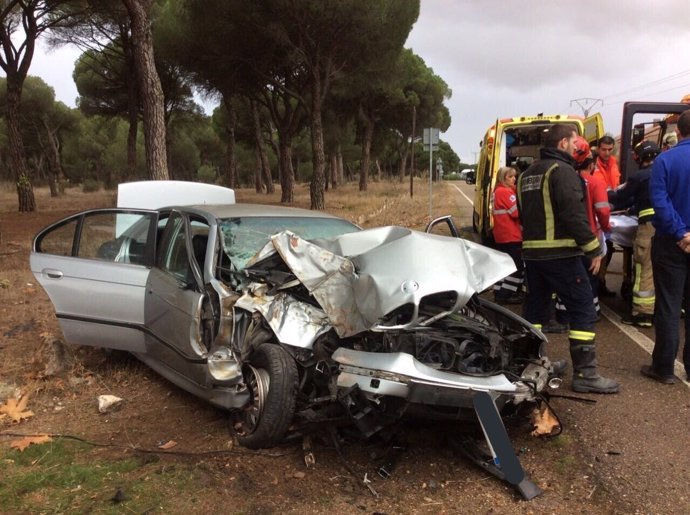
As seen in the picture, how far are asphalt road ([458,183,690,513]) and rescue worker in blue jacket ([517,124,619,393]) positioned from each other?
0.26 metres

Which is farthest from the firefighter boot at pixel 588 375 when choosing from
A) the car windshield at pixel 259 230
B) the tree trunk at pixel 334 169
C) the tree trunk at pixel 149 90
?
the tree trunk at pixel 334 169

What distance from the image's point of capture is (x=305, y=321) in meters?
3.34

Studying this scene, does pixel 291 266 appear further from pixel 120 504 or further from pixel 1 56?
pixel 1 56

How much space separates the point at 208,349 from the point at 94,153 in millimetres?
48982

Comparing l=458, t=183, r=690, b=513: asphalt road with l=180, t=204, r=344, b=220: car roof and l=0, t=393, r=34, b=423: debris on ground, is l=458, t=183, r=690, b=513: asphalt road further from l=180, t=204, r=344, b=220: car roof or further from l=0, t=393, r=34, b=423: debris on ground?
l=0, t=393, r=34, b=423: debris on ground

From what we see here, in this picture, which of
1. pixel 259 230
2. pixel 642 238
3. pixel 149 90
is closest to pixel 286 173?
pixel 149 90

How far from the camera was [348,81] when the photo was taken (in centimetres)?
2030

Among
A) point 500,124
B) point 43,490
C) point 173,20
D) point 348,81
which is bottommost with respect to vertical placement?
point 43,490

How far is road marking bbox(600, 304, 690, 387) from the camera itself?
446 centimetres

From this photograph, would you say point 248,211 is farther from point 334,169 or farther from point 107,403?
point 334,169

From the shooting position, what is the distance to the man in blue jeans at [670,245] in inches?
162

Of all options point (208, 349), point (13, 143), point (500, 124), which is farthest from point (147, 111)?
point (13, 143)

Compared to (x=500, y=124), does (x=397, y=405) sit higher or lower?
lower

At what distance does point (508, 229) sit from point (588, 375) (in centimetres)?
308
